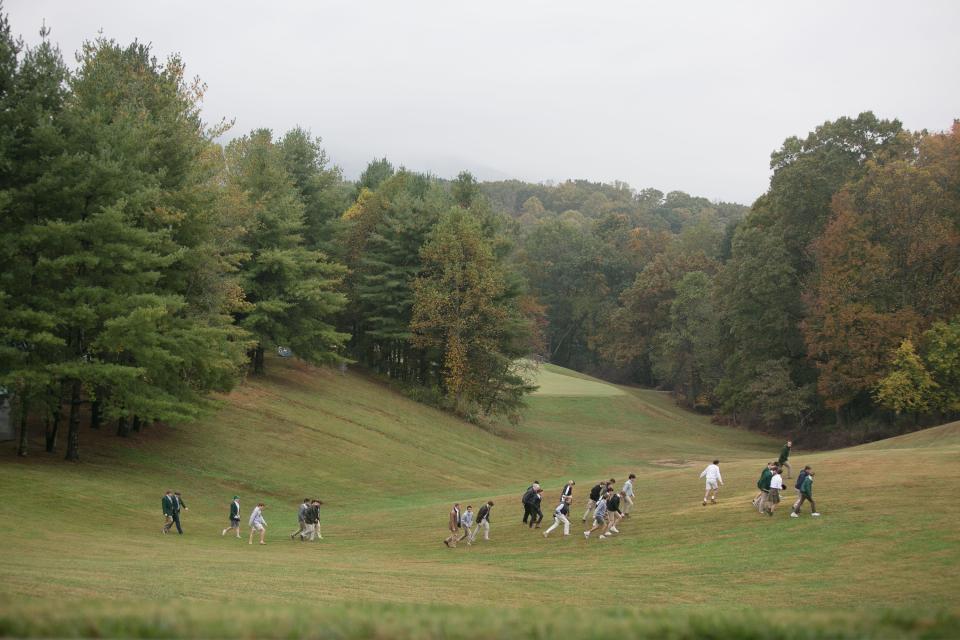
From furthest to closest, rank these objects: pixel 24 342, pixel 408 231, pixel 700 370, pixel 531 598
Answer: pixel 700 370, pixel 408 231, pixel 24 342, pixel 531 598

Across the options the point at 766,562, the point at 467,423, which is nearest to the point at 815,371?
the point at 467,423

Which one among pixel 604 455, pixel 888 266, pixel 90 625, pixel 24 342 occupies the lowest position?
pixel 604 455

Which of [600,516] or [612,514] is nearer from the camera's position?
[600,516]

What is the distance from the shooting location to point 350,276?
7362 cm

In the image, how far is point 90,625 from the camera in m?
8.68

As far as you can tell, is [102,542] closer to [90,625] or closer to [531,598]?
[531,598]

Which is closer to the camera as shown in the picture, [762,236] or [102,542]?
[102,542]

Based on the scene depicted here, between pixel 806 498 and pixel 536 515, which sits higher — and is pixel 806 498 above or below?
above

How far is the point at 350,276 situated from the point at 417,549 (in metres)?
48.8

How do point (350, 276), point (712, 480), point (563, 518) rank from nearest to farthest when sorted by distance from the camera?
Answer: point (563, 518) → point (712, 480) → point (350, 276)

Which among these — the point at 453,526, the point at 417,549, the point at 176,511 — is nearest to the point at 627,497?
the point at 453,526

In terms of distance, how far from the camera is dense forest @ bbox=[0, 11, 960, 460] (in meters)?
33.0

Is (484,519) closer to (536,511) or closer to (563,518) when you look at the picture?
(536,511)

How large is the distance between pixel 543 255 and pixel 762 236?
57233 mm
